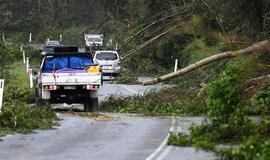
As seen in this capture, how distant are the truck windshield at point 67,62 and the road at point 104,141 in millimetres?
3589

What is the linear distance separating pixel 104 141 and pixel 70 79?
6913 mm

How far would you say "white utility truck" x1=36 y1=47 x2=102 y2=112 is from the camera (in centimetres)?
2120

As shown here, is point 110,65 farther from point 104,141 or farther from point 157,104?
point 104,141

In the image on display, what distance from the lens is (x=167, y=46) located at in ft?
119

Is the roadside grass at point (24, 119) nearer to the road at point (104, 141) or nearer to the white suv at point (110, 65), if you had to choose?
the road at point (104, 141)

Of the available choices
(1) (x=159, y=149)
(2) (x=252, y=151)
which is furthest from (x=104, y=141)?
(2) (x=252, y=151)

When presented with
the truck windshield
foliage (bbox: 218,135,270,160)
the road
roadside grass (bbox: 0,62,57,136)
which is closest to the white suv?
the truck windshield

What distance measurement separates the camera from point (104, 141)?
1460 centimetres

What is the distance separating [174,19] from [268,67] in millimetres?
9144

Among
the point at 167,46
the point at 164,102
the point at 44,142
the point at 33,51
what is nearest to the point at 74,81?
the point at 164,102

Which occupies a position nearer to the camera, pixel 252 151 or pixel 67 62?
pixel 252 151

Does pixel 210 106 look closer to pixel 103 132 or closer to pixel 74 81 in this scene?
pixel 103 132

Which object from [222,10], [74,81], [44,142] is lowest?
[44,142]

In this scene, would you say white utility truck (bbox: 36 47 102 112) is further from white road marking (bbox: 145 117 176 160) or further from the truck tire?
white road marking (bbox: 145 117 176 160)
